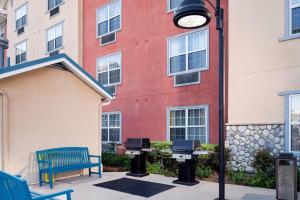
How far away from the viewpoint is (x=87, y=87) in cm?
1040

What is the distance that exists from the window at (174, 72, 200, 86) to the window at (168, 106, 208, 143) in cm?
120

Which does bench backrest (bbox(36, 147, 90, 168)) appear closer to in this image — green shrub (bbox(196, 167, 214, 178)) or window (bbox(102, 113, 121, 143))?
green shrub (bbox(196, 167, 214, 178))

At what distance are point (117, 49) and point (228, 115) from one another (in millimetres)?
8392

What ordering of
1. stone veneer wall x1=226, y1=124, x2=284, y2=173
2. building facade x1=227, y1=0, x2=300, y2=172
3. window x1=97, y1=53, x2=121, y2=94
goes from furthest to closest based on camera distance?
1. window x1=97, y1=53, x2=121, y2=94
2. stone veneer wall x1=226, y1=124, x2=284, y2=173
3. building facade x1=227, y1=0, x2=300, y2=172

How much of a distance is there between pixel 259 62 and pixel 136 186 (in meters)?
6.12

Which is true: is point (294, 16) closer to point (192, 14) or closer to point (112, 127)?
point (192, 14)

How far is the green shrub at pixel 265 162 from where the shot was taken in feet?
28.9

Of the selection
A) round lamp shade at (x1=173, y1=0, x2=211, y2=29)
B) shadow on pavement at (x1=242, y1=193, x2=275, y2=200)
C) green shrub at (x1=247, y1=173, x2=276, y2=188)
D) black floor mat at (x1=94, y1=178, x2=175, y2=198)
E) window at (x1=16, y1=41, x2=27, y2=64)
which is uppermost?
window at (x1=16, y1=41, x2=27, y2=64)

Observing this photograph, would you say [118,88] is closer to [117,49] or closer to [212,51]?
[117,49]

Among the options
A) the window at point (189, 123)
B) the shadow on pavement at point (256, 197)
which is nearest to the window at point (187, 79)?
the window at point (189, 123)

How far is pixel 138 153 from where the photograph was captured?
987cm

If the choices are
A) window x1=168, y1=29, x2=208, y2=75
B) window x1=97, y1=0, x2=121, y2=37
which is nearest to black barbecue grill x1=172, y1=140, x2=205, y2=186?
window x1=168, y1=29, x2=208, y2=75

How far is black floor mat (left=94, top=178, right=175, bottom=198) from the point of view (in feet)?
25.5

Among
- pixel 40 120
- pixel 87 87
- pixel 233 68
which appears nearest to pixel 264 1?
pixel 233 68
